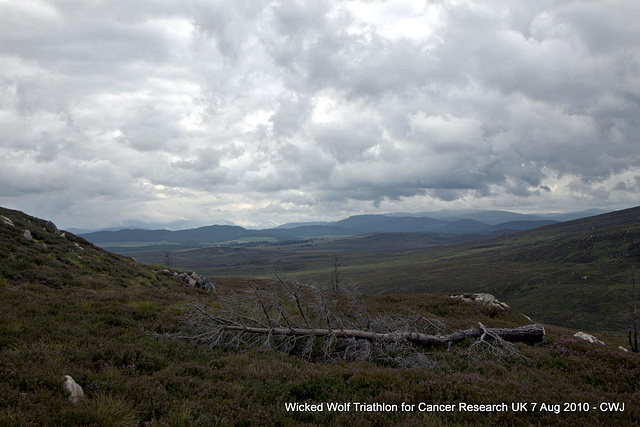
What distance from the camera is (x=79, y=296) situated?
13.6 meters

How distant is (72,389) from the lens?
20.5 feet

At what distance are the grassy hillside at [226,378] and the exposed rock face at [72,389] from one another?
155 mm

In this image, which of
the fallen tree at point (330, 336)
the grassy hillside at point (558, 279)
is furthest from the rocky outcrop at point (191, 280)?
the grassy hillside at point (558, 279)

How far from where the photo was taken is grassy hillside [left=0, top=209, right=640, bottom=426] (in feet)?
20.1

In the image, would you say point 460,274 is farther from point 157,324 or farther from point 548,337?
point 157,324

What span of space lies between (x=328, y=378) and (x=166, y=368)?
14.4ft

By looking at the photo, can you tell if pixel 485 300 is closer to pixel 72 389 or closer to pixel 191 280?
pixel 191 280

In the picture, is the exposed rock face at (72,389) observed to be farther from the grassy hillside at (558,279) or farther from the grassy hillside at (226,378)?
the grassy hillside at (558,279)

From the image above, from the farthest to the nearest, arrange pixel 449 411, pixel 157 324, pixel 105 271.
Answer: pixel 105 271
pixel 157 324
pixel 449 411

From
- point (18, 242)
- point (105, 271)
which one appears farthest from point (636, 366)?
point (18, 242)

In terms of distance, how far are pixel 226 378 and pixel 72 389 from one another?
3.29 metres

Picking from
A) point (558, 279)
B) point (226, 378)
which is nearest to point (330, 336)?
point (226, 378)

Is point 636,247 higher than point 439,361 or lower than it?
lower

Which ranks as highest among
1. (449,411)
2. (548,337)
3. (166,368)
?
(166,368)
